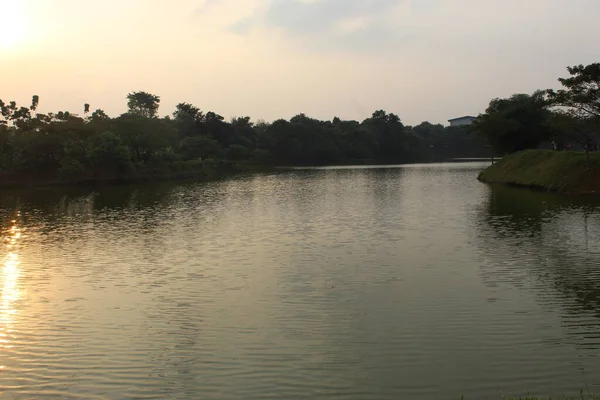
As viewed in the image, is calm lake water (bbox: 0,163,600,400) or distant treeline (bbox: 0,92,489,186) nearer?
calm lake water (bbox: 0,163,600,400)

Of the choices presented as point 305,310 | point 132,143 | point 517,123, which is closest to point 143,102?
point 132,143

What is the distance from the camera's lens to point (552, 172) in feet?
180

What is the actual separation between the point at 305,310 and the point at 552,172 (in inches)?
1827

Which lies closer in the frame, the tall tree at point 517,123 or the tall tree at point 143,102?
the tall tree at point 517,123

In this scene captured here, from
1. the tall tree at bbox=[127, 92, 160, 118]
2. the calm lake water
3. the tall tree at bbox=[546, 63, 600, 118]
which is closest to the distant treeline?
the tall tree at bbox=[127, 92, 160, 118]

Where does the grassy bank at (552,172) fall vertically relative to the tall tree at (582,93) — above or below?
below

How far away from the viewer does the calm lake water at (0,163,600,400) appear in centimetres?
1125

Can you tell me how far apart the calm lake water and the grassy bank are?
54.6ft

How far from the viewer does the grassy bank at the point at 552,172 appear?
48.8 meters

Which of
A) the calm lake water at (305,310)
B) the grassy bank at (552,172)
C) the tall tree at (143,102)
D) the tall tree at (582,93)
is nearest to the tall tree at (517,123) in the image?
the grassy bank at (552,172)

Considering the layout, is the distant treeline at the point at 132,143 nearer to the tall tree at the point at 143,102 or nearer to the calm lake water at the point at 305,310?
the tall tree at the point at 143,102

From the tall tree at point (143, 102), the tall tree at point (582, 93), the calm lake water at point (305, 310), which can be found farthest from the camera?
the tall tree at point (143, 102)

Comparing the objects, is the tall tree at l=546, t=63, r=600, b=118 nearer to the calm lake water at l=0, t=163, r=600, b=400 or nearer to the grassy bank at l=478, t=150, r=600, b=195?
the grassy bank at l=478, t=150, r=600, b=195

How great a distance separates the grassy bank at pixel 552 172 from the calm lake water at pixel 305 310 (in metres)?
16.6
